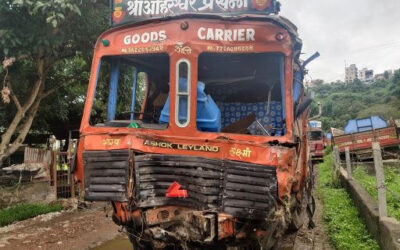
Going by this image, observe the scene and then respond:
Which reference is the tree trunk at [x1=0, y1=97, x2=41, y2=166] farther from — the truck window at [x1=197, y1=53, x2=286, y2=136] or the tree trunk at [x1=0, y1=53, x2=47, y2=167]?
the truck window at [x1=197, y1=53, x2=286, y2=136]

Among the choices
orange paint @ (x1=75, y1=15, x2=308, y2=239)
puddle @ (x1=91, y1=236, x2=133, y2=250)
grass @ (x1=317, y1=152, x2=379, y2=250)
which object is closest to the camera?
orange paint @ (x1=75, y1=15, x2=308, y2=239)

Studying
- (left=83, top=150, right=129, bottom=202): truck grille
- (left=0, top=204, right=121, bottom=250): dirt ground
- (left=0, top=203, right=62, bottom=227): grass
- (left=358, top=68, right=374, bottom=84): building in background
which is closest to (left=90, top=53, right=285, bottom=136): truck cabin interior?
(left=83, top=150, right=129, bottom=202): truck grille

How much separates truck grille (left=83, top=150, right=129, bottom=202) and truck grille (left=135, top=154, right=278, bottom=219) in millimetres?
148

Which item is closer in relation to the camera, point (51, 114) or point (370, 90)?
point (51, 114)

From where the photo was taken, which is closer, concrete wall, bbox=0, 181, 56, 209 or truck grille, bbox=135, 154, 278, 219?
truck grille, bbox=135, 154, 278, 219

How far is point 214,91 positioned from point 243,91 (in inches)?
16.0

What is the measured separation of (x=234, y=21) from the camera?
12.9 ft

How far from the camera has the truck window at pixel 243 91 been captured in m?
4.14

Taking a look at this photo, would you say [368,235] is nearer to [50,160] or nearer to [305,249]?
[305,249]

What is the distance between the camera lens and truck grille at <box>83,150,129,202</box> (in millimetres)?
3762

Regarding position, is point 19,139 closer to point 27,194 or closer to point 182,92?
point 27,194

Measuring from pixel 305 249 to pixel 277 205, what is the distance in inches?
112

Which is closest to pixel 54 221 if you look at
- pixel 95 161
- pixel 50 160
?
pixel 50 160

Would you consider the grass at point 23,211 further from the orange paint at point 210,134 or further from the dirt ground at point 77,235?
the orange paint at point 210,134
